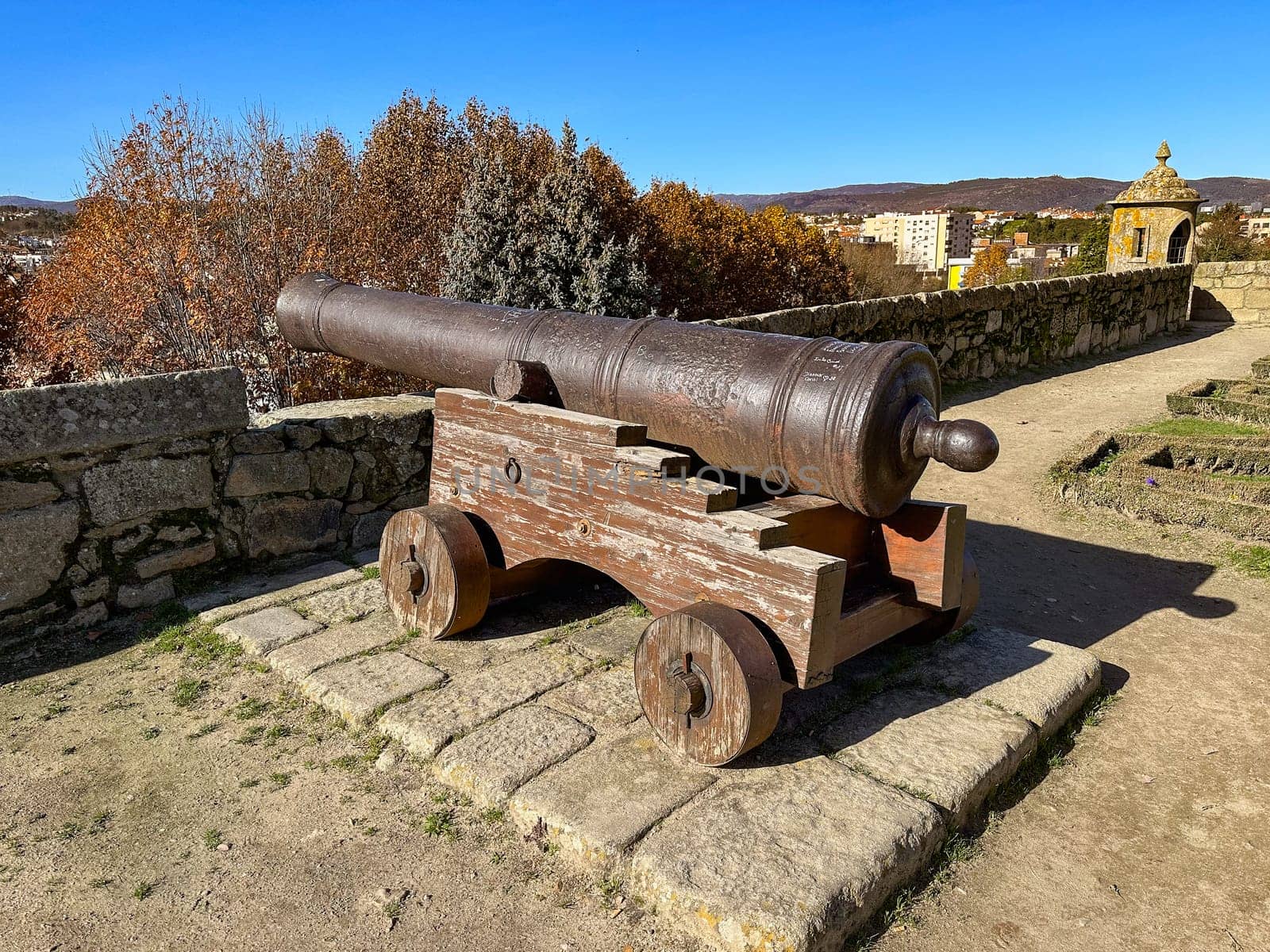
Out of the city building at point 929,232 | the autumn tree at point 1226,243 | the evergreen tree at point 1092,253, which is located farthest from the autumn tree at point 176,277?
the city building at point 929,232

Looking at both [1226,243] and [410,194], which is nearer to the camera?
[410,194]

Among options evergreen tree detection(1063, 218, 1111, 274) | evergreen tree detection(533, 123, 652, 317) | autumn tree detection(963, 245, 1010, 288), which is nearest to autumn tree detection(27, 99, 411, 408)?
evergreen tree detection(533, 123, 652, 317)

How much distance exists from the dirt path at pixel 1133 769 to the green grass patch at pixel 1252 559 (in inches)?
3.5

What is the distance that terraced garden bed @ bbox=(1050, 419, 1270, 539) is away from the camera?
558cm

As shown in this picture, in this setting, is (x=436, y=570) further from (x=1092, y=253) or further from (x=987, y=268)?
(x=987, y=268)

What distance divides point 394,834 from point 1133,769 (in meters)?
2.43

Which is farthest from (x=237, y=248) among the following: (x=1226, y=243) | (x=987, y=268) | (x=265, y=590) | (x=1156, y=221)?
(x=987, y=268)

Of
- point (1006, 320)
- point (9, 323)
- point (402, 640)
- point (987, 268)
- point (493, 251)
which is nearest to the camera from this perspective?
point (402, 640)

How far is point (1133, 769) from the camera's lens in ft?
10.1

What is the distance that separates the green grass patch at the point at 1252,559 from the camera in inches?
191

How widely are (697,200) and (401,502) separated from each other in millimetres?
12844

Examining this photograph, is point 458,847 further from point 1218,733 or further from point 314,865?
point 1218,733

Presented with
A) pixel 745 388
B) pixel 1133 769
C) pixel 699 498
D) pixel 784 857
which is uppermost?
pixel 745 388

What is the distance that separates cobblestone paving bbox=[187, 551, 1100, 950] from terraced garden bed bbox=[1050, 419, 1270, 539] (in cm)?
266
